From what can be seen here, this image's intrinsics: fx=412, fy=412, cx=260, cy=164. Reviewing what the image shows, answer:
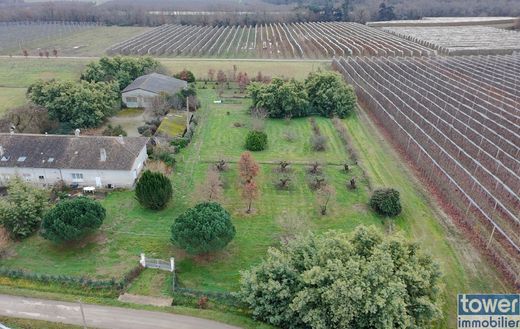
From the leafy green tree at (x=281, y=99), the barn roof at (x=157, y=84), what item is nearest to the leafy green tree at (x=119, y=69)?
the barn roof at (x=157, y=84)

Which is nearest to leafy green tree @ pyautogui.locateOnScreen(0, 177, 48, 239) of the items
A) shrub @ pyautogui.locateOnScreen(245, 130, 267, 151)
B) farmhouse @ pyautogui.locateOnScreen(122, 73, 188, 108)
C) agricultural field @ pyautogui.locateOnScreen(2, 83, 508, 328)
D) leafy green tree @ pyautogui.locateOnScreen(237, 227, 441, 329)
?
agricultural field @ pyautogui.locateOnScreen(2, 83, 508, 328)

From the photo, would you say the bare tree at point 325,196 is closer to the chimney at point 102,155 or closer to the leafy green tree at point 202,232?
the leafy green tree at point 202,232

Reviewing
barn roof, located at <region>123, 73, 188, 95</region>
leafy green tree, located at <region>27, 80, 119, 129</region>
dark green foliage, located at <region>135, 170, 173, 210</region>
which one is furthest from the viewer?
barn roof, located at <region>123, 73, 188, 95</region>

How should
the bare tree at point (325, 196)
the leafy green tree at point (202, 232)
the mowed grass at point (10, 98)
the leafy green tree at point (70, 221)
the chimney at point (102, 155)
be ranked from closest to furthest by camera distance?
the leafy green tree at point (202, 232) < the leafy green tree at point (70, 221) < the bare tree at point (325, 196) < the chimney at point (102, 155) < the mowed grass at point (10, 98)

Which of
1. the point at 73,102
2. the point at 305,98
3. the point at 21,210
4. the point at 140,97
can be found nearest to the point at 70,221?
the point at 21,210

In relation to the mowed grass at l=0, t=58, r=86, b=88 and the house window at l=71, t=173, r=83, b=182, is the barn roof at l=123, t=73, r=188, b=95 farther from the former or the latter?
the house window at l=71, t=173, r=83, b=182

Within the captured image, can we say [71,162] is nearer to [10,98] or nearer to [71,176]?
[71,176]
